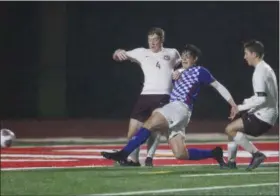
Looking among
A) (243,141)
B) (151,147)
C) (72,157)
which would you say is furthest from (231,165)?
(72,157)

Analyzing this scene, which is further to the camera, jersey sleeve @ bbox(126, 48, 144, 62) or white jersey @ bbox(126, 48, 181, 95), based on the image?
jersey sleeve @ bbox(126, 48, 144, 62)

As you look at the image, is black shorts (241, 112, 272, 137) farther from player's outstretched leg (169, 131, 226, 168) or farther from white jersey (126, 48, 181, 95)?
white jersey (126, 48, 181, 95)

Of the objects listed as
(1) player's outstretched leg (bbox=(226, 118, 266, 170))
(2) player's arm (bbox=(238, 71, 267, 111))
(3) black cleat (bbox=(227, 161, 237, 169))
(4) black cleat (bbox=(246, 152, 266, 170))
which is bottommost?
(3) black cleat (bbox=(227, 161, 237, 169))

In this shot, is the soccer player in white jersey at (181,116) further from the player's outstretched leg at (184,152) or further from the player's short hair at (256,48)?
the player's short hair at (256,48)

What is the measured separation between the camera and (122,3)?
75.9 ft

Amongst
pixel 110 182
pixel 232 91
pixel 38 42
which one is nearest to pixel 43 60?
pixel 38 42

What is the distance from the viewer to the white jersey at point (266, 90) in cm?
1088

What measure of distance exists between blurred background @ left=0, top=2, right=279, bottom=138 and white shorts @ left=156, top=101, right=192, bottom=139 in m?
11.5

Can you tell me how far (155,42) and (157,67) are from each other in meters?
0.29

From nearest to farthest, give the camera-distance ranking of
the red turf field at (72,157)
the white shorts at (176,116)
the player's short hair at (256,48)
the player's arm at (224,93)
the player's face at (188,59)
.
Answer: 1. the player's arm at (224,93)
2. the white shorts at (176,116)
3. the player's short hair at (256,48)
4. the player's face at (188,59)
5. the red turf field at (72,157)

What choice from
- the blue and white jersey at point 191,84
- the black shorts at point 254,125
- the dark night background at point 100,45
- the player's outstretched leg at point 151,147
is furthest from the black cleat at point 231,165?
the dark night background at point 100,45

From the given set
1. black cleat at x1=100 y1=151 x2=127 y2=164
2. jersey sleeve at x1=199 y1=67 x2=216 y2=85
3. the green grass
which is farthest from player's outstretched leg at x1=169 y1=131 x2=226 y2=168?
jersey sleeve at x1=199 y1=67 x2=216 y2=85

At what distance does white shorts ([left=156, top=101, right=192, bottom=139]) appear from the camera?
1092 cm

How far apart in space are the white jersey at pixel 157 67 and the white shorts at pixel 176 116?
0.67 metres
